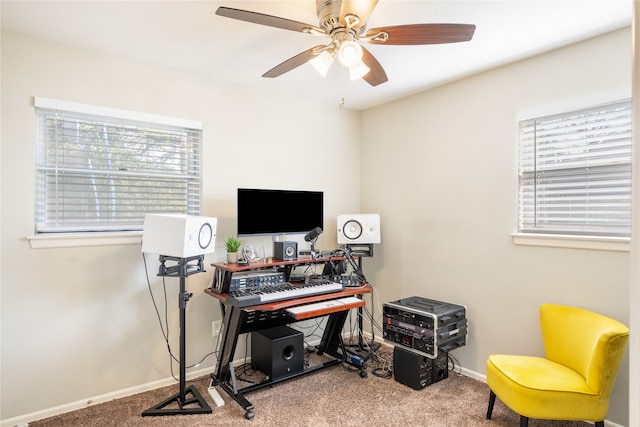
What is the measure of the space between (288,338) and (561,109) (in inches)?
99.8

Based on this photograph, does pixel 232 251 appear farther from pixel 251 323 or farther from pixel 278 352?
pixel 278 352

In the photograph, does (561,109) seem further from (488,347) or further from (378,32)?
(488,347)

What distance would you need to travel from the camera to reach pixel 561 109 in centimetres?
252

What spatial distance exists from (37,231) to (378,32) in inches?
95.5

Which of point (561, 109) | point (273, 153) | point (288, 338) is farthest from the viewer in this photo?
point (273, 153)

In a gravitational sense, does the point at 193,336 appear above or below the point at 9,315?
below

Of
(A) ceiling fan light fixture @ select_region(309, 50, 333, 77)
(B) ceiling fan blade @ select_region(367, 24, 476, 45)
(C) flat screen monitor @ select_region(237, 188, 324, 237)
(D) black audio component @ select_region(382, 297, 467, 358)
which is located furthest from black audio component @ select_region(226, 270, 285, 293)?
(B) ceiling fan blade @ select_region(367, 24, 476, 45)

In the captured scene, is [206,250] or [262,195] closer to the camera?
[206,250]

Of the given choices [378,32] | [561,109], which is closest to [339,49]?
[378,32]

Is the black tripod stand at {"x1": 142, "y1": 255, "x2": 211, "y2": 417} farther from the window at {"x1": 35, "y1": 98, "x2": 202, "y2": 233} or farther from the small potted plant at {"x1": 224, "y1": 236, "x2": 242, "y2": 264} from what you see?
the window at {"x1": 35, "y1": 98, "x2": 202, "y2": 233}

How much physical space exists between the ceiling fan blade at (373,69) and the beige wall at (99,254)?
4.50ft

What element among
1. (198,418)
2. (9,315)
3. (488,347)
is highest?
(9,315)

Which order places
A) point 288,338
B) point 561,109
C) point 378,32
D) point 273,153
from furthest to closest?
point 273,153 → point 288,338 → point 561,109 → point 378,32

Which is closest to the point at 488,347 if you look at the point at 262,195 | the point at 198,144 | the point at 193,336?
the point at 262,195
